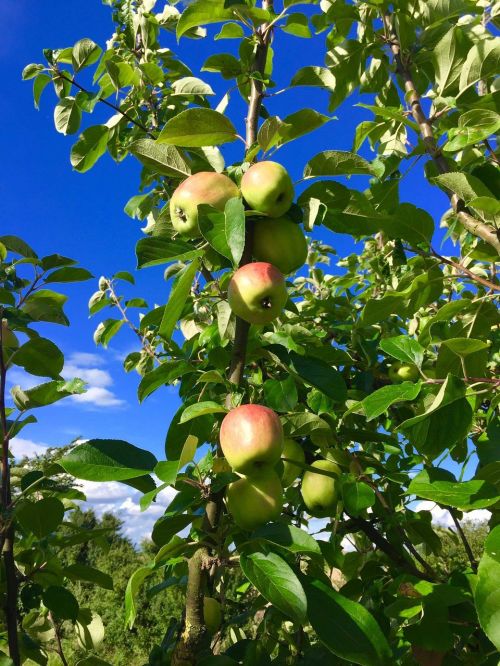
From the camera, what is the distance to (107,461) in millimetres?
1019

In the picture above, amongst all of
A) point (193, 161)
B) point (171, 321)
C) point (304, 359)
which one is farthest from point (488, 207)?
point (171, 321)

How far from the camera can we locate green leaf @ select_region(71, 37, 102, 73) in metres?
1.74

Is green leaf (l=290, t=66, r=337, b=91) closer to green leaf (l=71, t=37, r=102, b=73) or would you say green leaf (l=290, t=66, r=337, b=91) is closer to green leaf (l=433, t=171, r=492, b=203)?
green leaf (l=433, t=171, r=492, b=203)

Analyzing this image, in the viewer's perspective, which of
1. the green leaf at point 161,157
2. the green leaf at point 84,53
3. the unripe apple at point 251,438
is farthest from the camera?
the green leaf at point 84,53

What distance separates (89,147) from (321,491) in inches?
47.4

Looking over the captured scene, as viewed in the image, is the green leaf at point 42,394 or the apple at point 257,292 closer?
the apple at point 257,292

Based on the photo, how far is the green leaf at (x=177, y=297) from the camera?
1.03 m

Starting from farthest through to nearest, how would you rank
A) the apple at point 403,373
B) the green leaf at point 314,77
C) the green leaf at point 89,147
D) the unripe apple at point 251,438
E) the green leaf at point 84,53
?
the apple at point 403,373, the green leaf at point 84,53, the green leaf at point 89,147, the green leaf at point 314,77, the unripe apple at point 251,438

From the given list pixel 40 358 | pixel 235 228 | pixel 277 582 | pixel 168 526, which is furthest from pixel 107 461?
pixel 40 358

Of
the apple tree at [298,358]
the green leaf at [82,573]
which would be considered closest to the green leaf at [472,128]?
the apple tree at [298,358]

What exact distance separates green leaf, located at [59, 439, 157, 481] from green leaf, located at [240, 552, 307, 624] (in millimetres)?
249

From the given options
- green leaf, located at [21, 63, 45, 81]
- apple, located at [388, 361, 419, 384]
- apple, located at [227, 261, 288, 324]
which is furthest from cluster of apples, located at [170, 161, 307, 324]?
apple, located at [388, 361, 419, 384]

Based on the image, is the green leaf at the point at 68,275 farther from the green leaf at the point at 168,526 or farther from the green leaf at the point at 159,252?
the green leaf at the point at 168,526

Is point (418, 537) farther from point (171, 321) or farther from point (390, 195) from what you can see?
point (171, 321)
